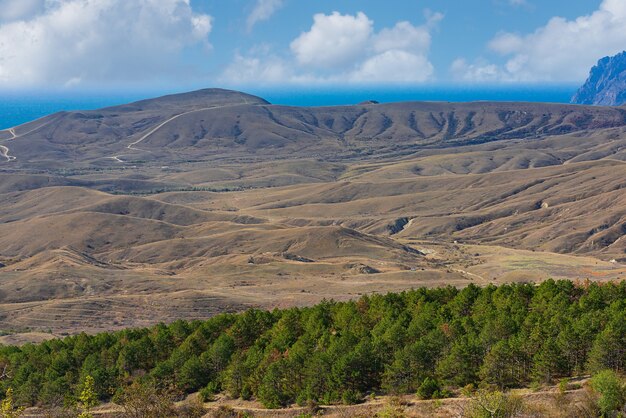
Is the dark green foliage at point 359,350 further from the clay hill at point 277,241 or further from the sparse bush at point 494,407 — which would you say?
the clay hill at point 277,241

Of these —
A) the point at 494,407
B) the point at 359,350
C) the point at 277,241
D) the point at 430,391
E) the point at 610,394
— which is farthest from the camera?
the point at 277,241

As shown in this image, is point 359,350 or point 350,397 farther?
point 359,350

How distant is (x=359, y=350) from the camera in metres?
37.7

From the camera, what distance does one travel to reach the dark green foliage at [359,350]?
35.2 meters

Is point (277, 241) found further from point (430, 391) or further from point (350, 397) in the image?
point (430, 391)

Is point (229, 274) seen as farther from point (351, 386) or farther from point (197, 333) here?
point (351, 386)

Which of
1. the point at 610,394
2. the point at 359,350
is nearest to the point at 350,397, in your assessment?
the point at 359,350

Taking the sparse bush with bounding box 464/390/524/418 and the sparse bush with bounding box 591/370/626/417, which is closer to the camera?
the sparse bush with bounding box 464/390/524/418

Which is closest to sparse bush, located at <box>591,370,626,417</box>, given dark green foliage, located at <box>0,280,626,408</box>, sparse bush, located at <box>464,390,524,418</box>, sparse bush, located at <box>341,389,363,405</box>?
sparse bush, located at <box>464,390,524,418</box>

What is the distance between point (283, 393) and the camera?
121ft

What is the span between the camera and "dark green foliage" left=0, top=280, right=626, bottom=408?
3519 cm

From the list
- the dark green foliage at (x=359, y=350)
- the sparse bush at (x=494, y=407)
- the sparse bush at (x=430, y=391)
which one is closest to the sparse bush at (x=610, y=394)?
the sparse bush at (x=494, y=407)

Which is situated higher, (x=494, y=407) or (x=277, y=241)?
(x=494, y=407)

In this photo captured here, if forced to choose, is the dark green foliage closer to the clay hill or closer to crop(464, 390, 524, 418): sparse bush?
crop(464, 390, 524, 418): sparse bush
